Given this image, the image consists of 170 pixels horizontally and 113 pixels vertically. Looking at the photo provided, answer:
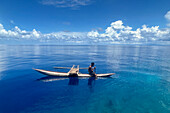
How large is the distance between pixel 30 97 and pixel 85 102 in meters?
8.13

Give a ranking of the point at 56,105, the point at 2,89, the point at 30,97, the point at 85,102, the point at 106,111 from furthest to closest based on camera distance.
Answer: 1. the point at 2,89
2. the point at 30,97
3. the point at 85,102
4. the point at 56,105
5. the point at 106,111

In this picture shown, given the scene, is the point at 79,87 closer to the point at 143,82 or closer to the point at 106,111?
the point at 106,111

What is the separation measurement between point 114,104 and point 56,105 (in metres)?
7.66

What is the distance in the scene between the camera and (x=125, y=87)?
17641 mm

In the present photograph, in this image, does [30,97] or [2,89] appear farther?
[2,89]

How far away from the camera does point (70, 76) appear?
22375 millimetres

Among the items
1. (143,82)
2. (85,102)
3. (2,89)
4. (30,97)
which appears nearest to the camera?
(85,102)

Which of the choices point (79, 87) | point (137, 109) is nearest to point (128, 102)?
point (137, 109)

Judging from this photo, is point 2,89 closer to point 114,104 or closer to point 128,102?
point 114,104

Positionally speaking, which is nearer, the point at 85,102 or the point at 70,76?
the point at 85,102

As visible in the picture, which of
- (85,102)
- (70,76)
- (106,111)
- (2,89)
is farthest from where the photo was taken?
(70,76)

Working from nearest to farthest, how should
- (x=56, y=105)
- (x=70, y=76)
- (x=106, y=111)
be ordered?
(x=106, y=111), (x=56, y=105), (x=70, y=76)

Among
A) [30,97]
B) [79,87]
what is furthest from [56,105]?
[79,87]

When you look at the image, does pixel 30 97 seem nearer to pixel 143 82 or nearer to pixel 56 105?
pixel 56 105
